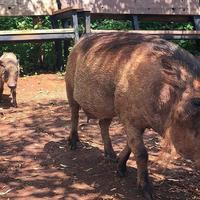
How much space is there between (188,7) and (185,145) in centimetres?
1140

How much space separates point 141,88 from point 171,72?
1.16ft

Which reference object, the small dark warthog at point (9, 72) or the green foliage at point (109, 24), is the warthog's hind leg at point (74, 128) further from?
the green foliage at point (109, 24)

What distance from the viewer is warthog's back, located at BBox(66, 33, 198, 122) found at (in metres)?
4.57

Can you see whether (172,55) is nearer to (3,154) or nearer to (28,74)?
(3,154)

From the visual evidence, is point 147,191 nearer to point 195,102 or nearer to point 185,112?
point 185,112

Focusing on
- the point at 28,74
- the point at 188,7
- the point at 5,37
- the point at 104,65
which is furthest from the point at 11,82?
the point at 188,7

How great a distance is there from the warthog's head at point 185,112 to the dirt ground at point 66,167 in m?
0.40

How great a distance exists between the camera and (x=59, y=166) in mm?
5723

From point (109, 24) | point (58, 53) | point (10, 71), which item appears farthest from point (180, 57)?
point (109, 24)

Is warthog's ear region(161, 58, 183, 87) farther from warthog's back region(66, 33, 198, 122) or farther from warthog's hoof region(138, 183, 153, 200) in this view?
warthog's hoof region(138, 183, 153, 200)

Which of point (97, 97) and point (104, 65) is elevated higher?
point (104, 65)

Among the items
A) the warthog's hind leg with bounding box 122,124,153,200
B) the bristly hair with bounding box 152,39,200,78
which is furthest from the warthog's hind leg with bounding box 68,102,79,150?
the bristly hair with bounding box 152,39,200,78

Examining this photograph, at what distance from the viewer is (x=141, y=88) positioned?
4508 millimetres

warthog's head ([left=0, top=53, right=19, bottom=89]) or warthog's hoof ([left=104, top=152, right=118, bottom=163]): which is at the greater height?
warthog's head ([left=0, top=53, right=19, bottom=89])
